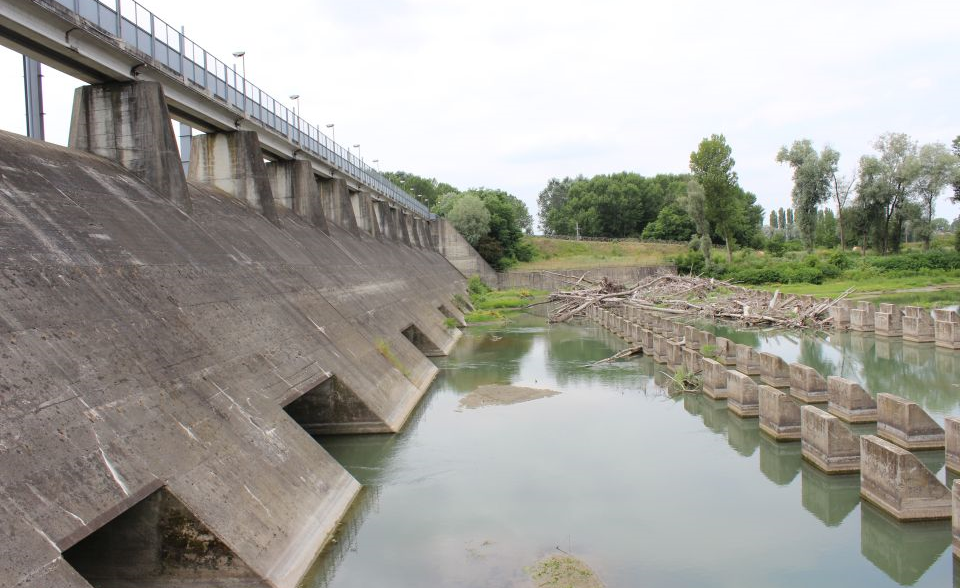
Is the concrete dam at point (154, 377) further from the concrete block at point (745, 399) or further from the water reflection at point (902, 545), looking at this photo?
the concrete block at point (745, 399)

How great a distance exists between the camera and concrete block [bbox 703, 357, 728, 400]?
1898cm

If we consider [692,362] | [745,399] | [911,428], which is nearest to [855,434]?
[911,428]

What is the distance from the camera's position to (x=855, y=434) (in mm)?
14422

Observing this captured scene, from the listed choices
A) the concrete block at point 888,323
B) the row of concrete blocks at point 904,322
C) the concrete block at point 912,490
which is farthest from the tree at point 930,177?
the concrete block at point 912,490

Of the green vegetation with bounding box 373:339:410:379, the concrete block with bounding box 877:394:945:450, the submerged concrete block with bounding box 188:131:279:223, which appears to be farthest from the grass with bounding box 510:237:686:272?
the concrete block with bounding box 877:394:945:450

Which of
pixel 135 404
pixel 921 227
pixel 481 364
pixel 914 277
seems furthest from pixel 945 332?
pixel 921 227

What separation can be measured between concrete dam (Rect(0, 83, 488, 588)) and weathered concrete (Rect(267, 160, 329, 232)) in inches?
431

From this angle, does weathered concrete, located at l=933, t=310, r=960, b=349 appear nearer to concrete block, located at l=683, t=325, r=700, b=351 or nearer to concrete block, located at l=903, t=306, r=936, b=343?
concrete block, located at l=903, t=306, r=936, b=343

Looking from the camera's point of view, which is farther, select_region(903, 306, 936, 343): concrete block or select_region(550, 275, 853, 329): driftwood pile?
select_region(550, 275, 853, 329): driftwood pile

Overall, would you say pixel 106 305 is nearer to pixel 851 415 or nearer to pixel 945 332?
pixel 851 415

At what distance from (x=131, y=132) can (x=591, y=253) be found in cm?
7112

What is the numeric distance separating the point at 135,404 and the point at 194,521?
1584 millimetres

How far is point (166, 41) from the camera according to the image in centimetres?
1941

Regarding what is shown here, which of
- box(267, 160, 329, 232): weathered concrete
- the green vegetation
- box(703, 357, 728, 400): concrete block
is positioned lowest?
box(703, 357, 728, 400): concrete block
